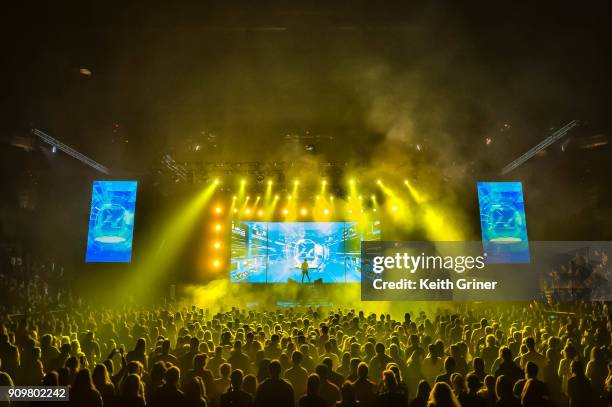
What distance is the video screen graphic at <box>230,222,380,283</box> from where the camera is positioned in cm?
2133

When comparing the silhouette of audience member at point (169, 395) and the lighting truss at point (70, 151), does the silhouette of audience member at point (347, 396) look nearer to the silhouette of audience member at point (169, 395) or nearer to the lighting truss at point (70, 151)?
the silhouette of audience member at point (169, 395)

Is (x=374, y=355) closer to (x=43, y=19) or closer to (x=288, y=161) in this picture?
(x=43, y=19)

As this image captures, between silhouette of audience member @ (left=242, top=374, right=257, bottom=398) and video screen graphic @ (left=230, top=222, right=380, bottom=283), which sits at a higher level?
video screen graphic @ (left=230, top=222, right=380, bottom=283)

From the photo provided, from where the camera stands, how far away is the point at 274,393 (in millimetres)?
4211

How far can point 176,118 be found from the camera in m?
13.1

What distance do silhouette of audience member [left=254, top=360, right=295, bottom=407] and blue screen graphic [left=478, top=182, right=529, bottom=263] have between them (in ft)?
54.6

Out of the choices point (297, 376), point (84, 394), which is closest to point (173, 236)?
point (297, 376)

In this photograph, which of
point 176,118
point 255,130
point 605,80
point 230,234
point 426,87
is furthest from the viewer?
point 230,234

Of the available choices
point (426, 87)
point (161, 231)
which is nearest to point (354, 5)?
point (426, 87)

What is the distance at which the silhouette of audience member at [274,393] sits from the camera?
4.18 m

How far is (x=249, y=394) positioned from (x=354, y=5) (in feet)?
22.1

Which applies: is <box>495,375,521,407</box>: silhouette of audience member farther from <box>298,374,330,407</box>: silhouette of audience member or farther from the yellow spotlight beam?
the yellow spotlight beam

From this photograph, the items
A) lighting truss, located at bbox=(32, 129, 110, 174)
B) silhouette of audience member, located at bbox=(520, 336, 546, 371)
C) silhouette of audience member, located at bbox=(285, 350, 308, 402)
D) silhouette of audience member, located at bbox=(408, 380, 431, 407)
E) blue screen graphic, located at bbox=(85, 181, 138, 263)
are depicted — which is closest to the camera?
silhouette of audience member, located at bbox=(408, 380, 431, 407)

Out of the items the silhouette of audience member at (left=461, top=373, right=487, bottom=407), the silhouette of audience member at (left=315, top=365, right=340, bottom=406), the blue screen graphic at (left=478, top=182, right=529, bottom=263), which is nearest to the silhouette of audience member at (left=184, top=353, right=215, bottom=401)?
the silhouette of audience member at (left=315, top=365, right=340, bottom=406)
